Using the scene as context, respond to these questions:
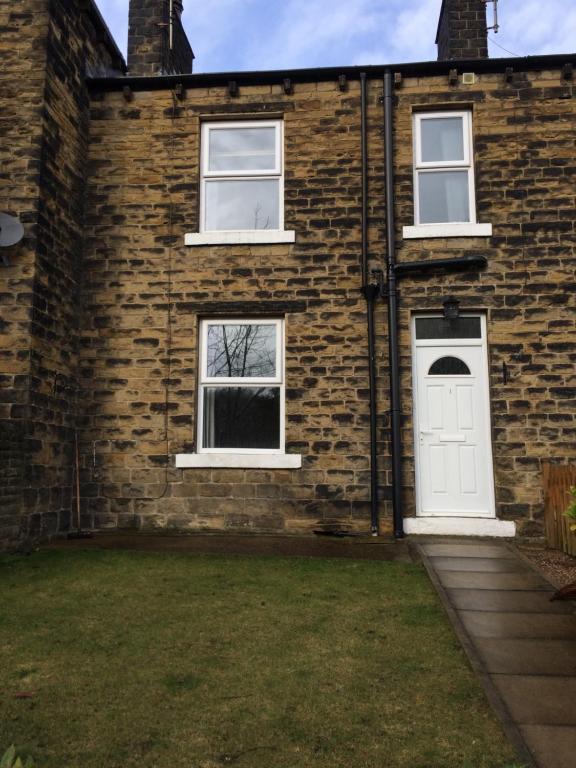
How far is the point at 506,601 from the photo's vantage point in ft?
15.2

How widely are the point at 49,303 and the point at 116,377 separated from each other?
1.23 meters

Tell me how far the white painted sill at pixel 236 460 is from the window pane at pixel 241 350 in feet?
3.43

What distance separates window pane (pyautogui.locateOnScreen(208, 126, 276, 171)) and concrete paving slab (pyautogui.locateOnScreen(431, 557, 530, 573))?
5.46 metres

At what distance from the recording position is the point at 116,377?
7.71m

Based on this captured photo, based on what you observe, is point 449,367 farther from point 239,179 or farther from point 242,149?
point 242,149

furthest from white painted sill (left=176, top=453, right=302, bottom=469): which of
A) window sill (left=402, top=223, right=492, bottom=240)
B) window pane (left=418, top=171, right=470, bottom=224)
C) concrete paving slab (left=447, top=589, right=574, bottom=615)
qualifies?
window pane (left=418, top=171, right=470, bottom=224)

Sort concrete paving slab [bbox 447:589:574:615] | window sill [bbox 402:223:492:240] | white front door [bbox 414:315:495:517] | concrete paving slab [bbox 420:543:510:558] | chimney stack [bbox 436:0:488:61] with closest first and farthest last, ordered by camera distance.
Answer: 1. concrete paving slab [bbox 447:589:574:615]
2. concrete paving slab [bbox 420:543:510:558]
3. white front door [bbox 414:315:495:517]
4. window sill [bbox 402:223:492:240]
5. chimney stack [bbox 436:0:488:61]

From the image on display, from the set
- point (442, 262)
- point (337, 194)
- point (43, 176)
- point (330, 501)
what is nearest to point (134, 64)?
point (43, 176)

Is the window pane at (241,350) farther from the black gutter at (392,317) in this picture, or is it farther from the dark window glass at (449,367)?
the dark window glass at (449,367)

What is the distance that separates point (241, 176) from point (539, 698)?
23.0 feet

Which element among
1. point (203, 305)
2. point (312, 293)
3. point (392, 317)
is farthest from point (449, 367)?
point (203, 305)

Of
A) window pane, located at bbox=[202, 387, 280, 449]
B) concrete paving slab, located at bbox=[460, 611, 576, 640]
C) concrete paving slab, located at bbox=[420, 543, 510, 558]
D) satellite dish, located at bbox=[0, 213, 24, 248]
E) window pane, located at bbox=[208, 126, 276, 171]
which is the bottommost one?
concrete paving slab, located at bbox=[460, 611, 576, 640]

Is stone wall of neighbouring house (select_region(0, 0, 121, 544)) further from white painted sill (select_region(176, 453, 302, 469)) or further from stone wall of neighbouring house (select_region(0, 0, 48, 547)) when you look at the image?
white painted sill (select_region(176, 453, 302, 469))

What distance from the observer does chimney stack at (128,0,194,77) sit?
364 inches
